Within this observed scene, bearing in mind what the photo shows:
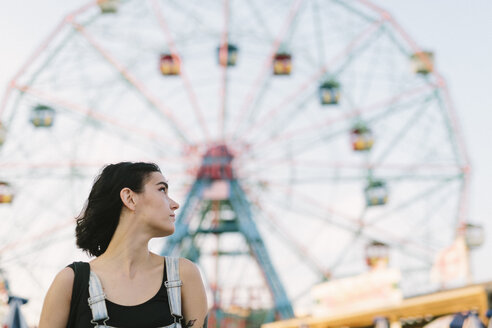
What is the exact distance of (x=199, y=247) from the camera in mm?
18781

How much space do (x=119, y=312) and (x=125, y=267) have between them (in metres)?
0.17

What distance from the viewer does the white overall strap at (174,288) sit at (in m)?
1.85

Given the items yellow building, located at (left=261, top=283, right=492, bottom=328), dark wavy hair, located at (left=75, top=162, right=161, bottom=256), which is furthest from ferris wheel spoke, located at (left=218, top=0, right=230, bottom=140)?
dark wavy hair, located at (left=75, top=162, right=161, bottom=256)

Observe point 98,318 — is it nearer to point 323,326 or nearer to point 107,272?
point 107,272

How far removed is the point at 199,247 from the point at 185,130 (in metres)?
3.31

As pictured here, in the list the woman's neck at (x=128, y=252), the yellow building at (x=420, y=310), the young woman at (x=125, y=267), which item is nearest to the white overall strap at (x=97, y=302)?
the young woman at (x=125, y=267)

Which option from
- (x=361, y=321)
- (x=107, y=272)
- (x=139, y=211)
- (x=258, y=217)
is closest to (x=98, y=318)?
(x=107, y=272)

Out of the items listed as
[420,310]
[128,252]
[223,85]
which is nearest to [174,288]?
[128,252]

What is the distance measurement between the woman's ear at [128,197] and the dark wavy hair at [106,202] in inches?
0.6

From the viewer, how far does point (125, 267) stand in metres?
1.94

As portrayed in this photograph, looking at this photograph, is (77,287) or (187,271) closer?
(77,287)

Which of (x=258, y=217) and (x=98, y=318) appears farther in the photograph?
(x=258, y=217)

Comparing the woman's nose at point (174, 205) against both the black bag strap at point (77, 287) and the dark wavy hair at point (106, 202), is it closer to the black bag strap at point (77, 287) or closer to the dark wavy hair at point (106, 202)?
the dark wavy hair at point (106, 202)

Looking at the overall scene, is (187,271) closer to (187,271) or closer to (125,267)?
(187,271)
